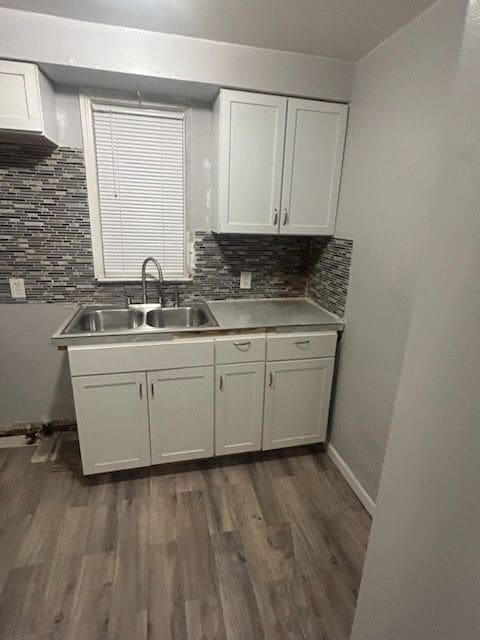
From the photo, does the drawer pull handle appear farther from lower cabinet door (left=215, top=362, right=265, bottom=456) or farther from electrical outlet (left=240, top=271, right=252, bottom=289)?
electrical outlet (left=240, top=271, right=252, bottom=289)

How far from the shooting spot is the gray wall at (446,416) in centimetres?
57

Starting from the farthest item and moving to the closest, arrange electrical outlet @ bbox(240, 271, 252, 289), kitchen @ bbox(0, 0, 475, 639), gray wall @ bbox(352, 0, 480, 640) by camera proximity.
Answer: electrical outlet @ bbox(240, 271, 252, 289), kitchen @ bbox(0, 0, 475, 639), gray wall @ bbox(352, 0, 480, 640)

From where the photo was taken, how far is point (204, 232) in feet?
7.55

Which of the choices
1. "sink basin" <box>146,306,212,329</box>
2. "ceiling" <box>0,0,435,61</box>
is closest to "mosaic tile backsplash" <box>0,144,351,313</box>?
"sink basin" <box>146,306,212,329</box>

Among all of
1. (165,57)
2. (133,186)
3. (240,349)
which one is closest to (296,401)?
(240,349)

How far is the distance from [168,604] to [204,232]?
195 centimetres

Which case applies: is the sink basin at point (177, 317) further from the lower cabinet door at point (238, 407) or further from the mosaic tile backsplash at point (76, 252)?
the lower cabinet door at point (238, 407)

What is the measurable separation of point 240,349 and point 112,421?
797 millimetres

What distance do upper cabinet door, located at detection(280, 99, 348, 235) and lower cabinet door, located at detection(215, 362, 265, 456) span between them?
2.91ft

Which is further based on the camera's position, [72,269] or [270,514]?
[72,269]

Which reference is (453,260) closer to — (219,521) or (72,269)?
(219,521)

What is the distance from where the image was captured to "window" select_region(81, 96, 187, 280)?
2031mm

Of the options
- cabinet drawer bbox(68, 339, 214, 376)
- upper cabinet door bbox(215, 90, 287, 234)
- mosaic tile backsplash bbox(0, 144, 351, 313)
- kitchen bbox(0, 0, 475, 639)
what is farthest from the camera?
mosaic tile backsplash bbox(0, 144, 351, 313)

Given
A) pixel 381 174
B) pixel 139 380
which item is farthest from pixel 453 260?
pixel 139 380
